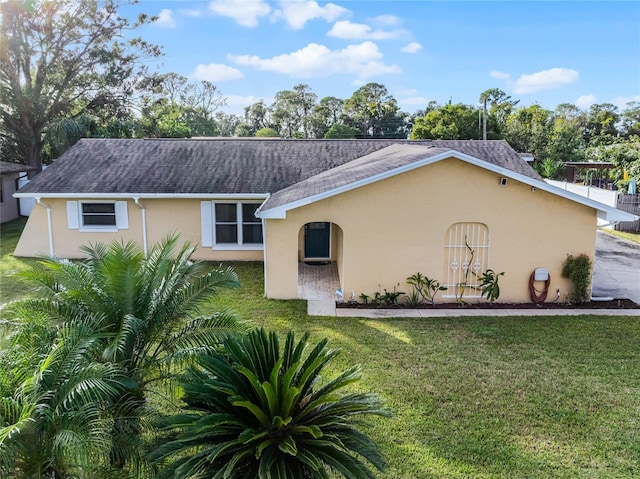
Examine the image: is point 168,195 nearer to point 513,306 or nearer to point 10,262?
point 10,262

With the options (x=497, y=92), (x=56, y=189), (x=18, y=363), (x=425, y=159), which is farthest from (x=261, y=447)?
(x=497, y=92)

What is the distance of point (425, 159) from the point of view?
40.8ft

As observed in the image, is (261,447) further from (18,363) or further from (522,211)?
(522,211)

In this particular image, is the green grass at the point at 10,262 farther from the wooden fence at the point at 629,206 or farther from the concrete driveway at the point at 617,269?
the wooden fence at the point at 629,206

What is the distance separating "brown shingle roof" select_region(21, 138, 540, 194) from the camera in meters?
17.7

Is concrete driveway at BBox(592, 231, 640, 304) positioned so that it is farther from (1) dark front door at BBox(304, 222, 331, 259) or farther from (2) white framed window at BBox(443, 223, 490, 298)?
(1) dark front door at BBox(304, 222, 331, 259)

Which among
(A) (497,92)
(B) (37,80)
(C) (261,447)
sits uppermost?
(A) (497,92)

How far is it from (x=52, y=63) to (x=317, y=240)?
86.2ft

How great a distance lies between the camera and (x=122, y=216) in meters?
17.9

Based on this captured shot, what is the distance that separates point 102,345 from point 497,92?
227 ft

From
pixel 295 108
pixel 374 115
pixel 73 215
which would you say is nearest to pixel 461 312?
pixel 73 215

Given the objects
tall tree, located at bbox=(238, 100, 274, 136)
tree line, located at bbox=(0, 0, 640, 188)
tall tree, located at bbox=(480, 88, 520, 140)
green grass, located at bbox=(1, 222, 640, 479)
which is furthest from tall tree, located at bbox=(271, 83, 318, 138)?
green grass, located at bbox=(1, 222, 640, 479)

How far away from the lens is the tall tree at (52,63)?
30891mm

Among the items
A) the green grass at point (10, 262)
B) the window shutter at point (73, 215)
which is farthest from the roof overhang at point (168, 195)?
the green grass at point (10, 262)
